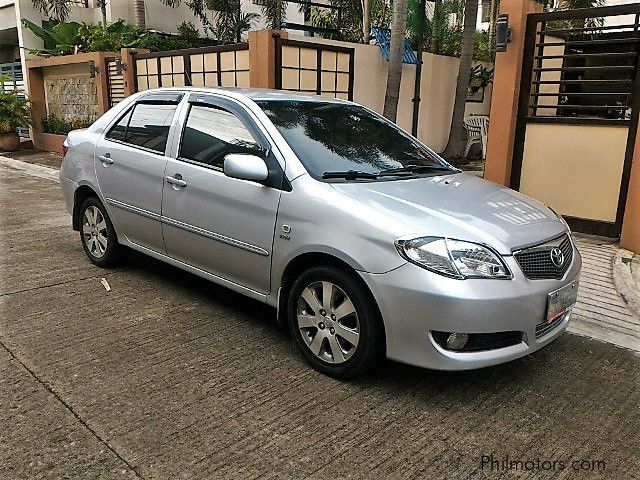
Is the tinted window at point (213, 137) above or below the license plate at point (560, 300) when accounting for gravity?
above

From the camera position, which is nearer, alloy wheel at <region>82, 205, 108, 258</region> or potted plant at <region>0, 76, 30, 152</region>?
alloy wheel at <region>82, 205, 108, 258</region>

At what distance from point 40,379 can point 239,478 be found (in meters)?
1.49

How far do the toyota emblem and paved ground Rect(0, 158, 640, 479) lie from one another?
0.73 m

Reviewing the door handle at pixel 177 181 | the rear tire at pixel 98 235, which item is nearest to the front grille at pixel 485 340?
the door handle at pixel 177 181

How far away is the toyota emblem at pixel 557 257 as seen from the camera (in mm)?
3244

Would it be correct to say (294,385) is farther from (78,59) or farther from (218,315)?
(78,59)

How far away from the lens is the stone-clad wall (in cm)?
1470

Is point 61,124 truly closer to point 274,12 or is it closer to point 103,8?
point 103,8

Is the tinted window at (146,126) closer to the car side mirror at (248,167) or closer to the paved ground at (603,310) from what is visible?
the car side mirror at (248,167)

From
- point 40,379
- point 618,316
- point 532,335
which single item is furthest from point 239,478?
point 618,316

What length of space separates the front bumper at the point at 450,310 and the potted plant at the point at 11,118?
15504 millimetres

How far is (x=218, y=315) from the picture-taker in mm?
4301

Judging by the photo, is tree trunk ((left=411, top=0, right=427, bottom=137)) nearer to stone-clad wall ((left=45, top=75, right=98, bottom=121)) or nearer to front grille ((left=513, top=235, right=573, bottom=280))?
stone-clad wall ((left=45, top=75, right=98, bottom=121))

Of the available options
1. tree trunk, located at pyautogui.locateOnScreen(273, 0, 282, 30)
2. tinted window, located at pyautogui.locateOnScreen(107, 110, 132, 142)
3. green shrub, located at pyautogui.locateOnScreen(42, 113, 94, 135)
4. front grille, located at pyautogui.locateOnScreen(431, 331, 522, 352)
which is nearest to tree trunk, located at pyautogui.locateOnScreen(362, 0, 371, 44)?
tree trunk, located at pyautogui.locateOnScreen(273, 0, 282, 30)
